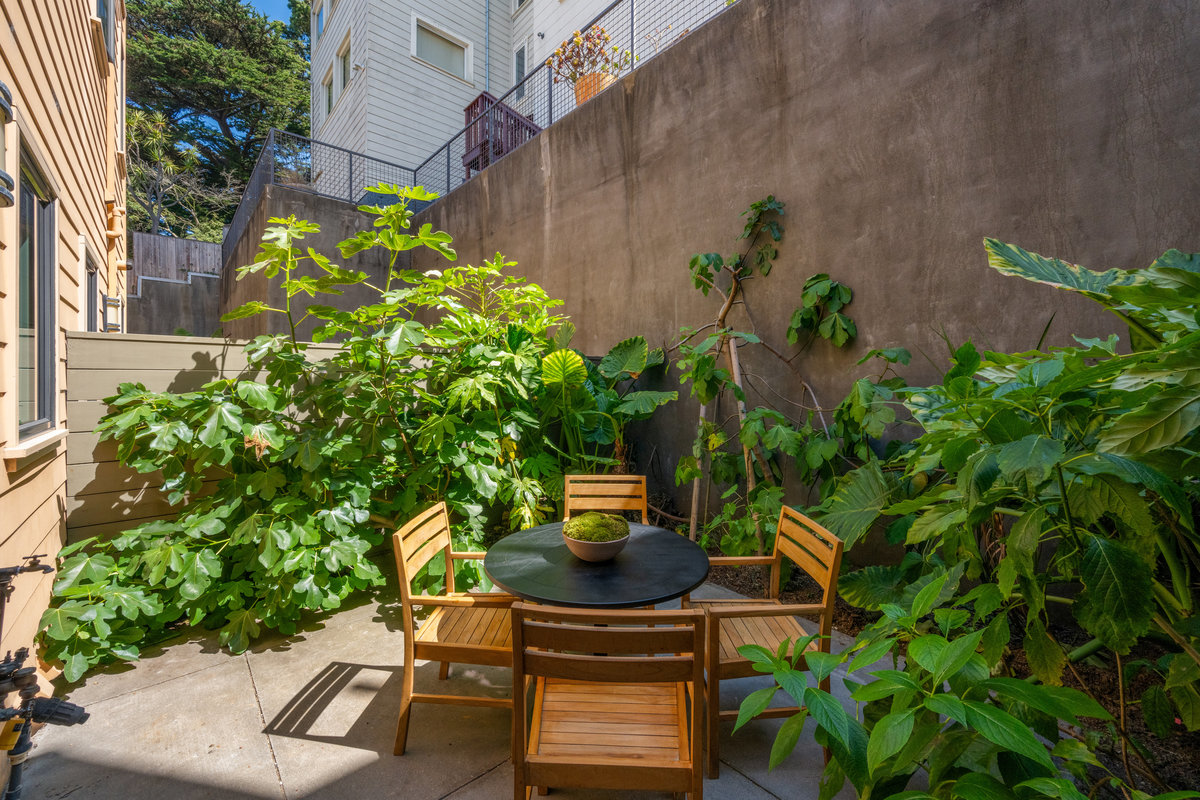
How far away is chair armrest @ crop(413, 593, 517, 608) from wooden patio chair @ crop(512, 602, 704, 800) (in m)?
0.46

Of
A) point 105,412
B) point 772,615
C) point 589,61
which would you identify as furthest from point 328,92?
point 772,615

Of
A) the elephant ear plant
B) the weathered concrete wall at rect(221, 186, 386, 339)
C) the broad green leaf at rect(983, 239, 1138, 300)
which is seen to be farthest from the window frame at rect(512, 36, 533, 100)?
the elephant ear plant

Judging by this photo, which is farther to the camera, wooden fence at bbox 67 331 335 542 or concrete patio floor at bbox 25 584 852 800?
wooden fence at bbox 67 331 335 542

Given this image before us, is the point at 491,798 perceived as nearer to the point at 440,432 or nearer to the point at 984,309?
the point at 440,432

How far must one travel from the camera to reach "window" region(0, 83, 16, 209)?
1182 mm

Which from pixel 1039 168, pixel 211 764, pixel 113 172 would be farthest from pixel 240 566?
pixel 113 172

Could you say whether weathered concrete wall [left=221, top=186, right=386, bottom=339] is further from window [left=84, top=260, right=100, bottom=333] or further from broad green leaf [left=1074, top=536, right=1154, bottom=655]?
broad green leaf [left=1074, top=536, right=1154, bottom=655]

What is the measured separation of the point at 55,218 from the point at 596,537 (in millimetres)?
2809

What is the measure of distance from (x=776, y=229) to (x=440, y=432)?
2335 millimetres

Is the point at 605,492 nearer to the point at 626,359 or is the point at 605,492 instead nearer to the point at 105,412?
the point at 626,359

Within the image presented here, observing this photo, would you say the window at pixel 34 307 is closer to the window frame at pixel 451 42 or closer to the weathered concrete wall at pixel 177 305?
the window frame at pixel 451 42

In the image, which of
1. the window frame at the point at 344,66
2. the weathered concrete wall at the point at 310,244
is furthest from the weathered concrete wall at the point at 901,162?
the window frame at the point at 344,66

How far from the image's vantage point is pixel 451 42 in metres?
9.55

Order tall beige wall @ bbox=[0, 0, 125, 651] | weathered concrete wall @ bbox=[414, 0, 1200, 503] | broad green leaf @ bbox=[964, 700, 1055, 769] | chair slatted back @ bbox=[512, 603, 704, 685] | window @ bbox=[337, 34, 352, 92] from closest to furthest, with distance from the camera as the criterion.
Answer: broad green leaf @ bbox=[964, 700, 1055, 769], chair slatted back @ bbox=[512, 603, 704, 685], tall beige wall @ bbox=[0, 0, 125, 651], weathered concrete wall @ bbox=[414, 0, 1200, 503], window @ bbox=[337, 34, 352, 92]
